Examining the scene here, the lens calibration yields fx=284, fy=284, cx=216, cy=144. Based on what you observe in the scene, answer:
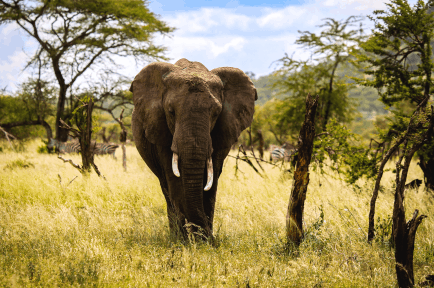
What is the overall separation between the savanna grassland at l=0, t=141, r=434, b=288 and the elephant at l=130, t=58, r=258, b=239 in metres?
0.54

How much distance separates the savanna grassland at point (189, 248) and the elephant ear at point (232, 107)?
1573 mm

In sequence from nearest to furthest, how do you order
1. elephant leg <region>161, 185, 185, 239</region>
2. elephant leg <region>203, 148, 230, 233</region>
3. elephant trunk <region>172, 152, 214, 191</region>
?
elephant trunk <region>172, 152, 214, 191</region>
elephant leg <region>161, 185, 185, 239</region>
elephant leg <region>203, 148, 230, 233</region>

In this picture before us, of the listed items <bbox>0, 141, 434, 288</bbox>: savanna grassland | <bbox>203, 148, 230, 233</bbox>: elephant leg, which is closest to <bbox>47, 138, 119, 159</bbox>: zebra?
<bbox>0, 141, 434, 288</bbox>: savanna grassland

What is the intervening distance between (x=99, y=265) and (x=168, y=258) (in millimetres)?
793

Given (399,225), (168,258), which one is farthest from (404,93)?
(168,258)

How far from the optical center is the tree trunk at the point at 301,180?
13.4ft

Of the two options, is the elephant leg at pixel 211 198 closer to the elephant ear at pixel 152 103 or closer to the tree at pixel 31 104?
the elephant ear at pixel 152 103

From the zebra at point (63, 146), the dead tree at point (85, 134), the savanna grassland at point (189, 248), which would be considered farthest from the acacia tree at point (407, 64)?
the zebra at point (63, 146)

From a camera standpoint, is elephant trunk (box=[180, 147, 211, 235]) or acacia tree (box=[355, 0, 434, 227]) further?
acacia tree (box=[355, 0, 434, 227])

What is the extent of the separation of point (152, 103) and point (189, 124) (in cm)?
99

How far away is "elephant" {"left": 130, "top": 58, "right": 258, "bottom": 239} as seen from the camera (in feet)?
12.7

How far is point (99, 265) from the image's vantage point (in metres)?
3.29

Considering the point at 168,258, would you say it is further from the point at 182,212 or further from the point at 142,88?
the point at 142,88

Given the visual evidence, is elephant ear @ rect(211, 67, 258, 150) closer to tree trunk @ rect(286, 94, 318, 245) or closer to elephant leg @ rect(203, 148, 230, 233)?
elephant leg @ rect(203, 148, 230, 233)
